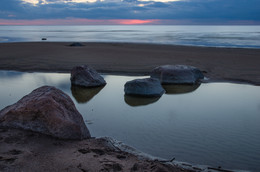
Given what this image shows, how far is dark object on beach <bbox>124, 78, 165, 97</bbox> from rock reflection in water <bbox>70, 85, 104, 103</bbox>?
4.15ft

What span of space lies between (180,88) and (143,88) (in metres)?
1.96

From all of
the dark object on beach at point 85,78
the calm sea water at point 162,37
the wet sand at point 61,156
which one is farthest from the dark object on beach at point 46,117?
the calm sea water at point 162,37

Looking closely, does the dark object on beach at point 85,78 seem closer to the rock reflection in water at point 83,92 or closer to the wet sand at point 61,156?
the rock reflection in water at point 83,92

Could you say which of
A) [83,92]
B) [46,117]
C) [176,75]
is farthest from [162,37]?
[46,117]

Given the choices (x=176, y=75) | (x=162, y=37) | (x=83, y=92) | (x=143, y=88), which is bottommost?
(x=83, y=92)

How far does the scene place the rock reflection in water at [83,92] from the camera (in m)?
8.50

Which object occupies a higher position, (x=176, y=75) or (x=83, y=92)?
(x=176, y=75)

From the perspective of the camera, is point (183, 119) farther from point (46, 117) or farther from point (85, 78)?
point (85, 78)

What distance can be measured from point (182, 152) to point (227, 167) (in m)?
0.80

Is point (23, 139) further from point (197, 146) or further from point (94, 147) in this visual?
point (197, 146)

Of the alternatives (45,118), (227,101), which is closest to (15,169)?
(45,118)

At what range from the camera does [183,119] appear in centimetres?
660

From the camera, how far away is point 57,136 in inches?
182

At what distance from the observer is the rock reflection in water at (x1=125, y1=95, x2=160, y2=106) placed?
792 cm
